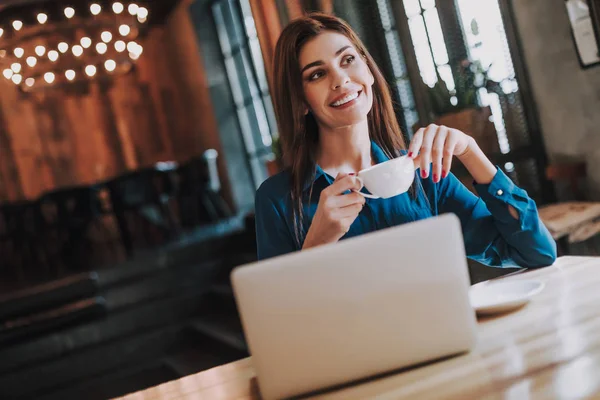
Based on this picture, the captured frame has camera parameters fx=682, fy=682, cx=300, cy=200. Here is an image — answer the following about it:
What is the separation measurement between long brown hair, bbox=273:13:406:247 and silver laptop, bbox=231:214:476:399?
706 millimetres

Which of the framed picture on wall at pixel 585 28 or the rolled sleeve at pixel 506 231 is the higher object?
the framed picture on wall at pixel 585 28

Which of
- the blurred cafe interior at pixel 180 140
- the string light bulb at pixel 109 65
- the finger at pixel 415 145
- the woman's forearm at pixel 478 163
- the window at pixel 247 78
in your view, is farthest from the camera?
the window at pixel 247 78

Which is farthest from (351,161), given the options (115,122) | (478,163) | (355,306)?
(115,122)

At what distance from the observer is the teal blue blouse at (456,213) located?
1.33m

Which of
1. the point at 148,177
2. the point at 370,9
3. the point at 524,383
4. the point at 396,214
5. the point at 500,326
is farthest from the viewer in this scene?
the point at 148,177

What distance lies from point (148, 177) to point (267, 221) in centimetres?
590

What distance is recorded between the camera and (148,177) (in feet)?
23.9

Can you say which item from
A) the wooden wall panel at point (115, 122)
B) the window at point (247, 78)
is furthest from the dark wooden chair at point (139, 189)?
the wooden wall panel at point (115, 122)

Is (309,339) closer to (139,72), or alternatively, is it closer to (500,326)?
(500,326)

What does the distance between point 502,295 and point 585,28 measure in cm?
271

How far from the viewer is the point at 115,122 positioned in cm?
974

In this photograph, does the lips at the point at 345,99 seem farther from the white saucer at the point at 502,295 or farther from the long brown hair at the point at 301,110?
the white saucer at the point at 502,295

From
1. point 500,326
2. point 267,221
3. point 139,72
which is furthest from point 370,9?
point 139,72

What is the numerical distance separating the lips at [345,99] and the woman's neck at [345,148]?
0.31ft
